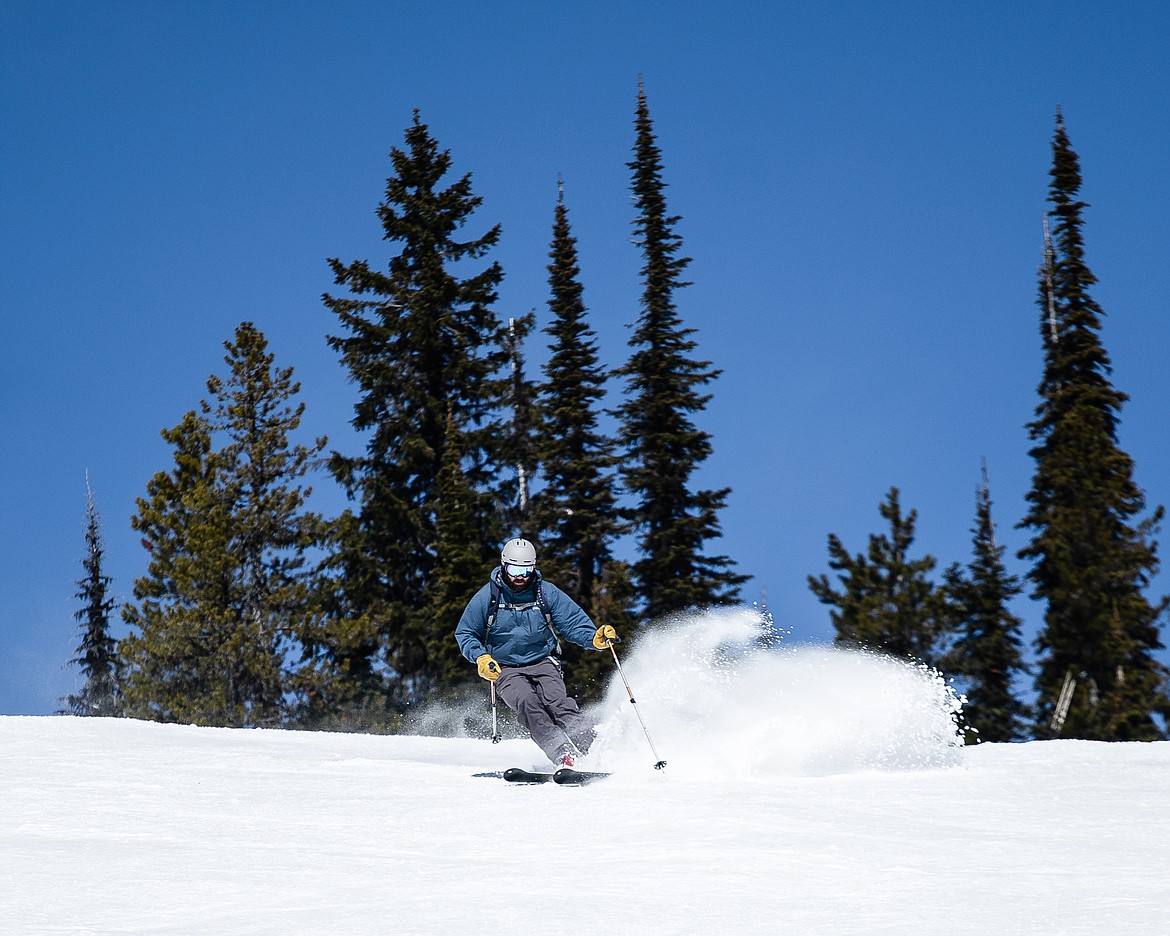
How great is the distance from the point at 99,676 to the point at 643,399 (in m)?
22.2

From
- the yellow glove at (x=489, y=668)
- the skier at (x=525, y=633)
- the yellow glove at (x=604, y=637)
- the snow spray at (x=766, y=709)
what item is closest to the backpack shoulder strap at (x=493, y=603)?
the skier at (x=525, y=633)

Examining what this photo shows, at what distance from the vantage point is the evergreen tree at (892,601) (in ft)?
94.0

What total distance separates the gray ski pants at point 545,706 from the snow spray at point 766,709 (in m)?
0.25

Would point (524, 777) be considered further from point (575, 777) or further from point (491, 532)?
point (491, 532)

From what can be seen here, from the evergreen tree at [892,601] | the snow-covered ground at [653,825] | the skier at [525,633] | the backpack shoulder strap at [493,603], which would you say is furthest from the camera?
the evergreen tree at [892,601]

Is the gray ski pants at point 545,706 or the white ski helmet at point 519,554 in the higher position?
the white ski helmet at point 519,554

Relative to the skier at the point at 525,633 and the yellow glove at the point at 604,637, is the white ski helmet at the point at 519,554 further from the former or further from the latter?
the yellow glove at the point at 604,637

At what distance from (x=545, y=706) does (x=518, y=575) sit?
107cm

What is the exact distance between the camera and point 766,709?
402 inches

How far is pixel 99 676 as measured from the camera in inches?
1718

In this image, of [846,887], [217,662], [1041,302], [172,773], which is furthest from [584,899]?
[1041,302]

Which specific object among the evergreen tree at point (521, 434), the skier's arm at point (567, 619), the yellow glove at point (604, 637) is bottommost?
the yellow glove at point (604, 637)

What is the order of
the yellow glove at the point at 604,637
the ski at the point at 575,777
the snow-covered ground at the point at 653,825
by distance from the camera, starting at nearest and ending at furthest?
the snow-covered ground at the point at 653,825
the ski at the point at 575,777
the yellow glove at the point at 604,637

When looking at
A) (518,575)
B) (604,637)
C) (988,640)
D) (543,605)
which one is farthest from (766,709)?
(988,640)
